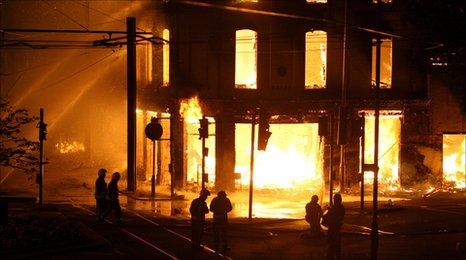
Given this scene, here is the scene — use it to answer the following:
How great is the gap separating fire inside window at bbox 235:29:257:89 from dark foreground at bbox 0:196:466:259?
8414 mm

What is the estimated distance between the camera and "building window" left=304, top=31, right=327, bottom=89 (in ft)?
104

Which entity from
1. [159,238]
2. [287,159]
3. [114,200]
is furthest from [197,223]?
[287,159]

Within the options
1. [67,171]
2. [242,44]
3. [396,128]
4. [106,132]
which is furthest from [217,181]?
[106,132]

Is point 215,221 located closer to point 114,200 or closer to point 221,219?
point 221,219

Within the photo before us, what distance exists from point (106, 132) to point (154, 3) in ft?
60.4

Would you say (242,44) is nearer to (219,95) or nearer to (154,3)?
(219,95)

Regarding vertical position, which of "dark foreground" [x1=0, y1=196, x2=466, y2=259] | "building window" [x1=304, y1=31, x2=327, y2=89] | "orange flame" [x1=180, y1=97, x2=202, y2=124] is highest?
"building window" [x1=304, y1=31, x2=327, y2=89]

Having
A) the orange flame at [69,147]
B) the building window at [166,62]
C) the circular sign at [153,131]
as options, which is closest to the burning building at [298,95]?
the building window at [166,62]

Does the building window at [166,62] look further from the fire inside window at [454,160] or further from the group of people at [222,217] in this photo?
the fire inside window at [454,160]

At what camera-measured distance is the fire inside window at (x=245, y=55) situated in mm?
31750

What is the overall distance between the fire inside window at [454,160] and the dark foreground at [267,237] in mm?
6857

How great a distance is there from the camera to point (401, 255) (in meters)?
17.4

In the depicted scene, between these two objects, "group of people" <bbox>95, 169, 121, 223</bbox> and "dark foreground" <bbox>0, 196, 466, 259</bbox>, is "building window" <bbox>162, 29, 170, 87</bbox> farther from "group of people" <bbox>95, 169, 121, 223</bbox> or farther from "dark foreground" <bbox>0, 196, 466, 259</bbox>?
"group of people" <bbox>95, 169, 121, 223</bbox>

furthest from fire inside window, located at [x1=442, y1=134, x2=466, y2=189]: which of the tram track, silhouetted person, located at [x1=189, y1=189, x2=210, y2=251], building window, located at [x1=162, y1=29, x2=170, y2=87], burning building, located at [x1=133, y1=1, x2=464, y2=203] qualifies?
silhouetted person, located at [x1=189, y1=189, x2=210, y2=251]
